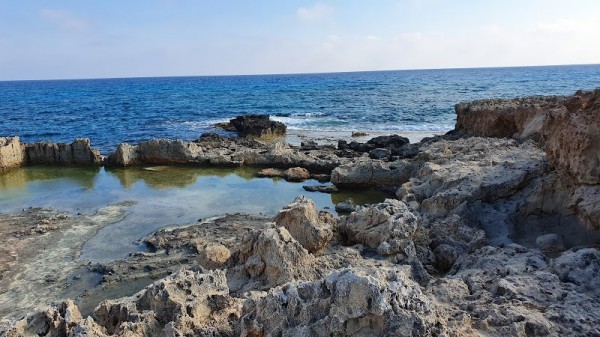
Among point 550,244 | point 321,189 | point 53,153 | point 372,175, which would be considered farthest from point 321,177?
point 53,153

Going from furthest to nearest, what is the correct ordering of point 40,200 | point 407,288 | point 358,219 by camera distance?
point 40,200 < point 358,219 < point 407,288

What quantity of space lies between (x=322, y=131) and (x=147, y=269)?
26236mm

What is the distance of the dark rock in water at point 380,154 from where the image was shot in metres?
21.0

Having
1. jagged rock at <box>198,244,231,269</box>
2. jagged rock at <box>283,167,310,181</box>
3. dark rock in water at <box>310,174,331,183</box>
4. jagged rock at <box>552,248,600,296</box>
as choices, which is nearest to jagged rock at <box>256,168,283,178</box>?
jagged rock at <box>283,167,310,181</box>

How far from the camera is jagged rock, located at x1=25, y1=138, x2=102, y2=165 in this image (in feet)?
73.5

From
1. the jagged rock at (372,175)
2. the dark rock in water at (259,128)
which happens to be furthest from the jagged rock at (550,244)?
the dark rock in water at (259,128)

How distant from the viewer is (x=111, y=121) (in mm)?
41781

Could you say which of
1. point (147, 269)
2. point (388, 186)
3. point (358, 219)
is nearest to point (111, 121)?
point (388, 186)

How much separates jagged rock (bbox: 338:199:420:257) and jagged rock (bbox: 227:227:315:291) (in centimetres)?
125

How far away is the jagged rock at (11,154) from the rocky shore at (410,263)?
10.6 m

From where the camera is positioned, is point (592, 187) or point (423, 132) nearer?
point (592, 187)

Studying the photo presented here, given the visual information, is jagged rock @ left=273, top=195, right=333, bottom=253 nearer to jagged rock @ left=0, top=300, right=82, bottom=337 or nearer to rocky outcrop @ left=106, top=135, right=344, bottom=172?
jagged rock @ left=0, top=300, right=82, bottom=337

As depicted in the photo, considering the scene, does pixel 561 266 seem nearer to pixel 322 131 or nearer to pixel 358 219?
pixel 358 219

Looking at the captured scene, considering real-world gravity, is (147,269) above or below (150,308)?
below
